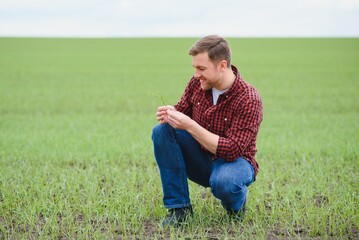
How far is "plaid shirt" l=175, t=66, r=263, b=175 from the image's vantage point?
4625 mm

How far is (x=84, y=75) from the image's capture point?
79.6 feet

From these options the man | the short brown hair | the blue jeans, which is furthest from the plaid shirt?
the short brown hair

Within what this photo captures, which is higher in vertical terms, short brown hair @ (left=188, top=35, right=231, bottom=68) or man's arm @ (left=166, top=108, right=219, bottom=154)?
short brown hair @ (left=188, top=35, right=231, bottom=68)

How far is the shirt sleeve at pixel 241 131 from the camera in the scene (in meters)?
4.61

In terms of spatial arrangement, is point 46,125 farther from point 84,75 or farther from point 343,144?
point 84,75

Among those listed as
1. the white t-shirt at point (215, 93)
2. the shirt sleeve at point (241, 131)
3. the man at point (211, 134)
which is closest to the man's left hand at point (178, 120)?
the man at point (211, 134)

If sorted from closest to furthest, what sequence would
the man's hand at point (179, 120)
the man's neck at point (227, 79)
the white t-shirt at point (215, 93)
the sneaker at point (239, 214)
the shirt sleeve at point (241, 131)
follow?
the man's hand at point (179, 120) → the shirt sleeve at point (241, 131) → the man's neck at point (227, 79) → the white t-shirt at point (215, 93) → the sneaker at point (239, 214)

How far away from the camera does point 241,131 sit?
464cm

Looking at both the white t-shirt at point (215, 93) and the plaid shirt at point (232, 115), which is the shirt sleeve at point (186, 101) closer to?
the plaid shirt at point (232, 115)

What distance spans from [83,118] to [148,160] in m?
4.78

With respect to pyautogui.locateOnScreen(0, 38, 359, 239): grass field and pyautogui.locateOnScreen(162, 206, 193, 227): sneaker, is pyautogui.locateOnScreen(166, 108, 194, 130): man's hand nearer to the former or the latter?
pyautogui.locateOnScreen(0, 38, 359, 239): grass field

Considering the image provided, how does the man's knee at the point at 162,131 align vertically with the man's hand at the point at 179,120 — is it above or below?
below

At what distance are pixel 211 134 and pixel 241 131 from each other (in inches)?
Result: 10.4

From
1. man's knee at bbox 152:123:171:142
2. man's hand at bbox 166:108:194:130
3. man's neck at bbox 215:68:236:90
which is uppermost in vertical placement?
man's neck at bbox 215:68:236:90
